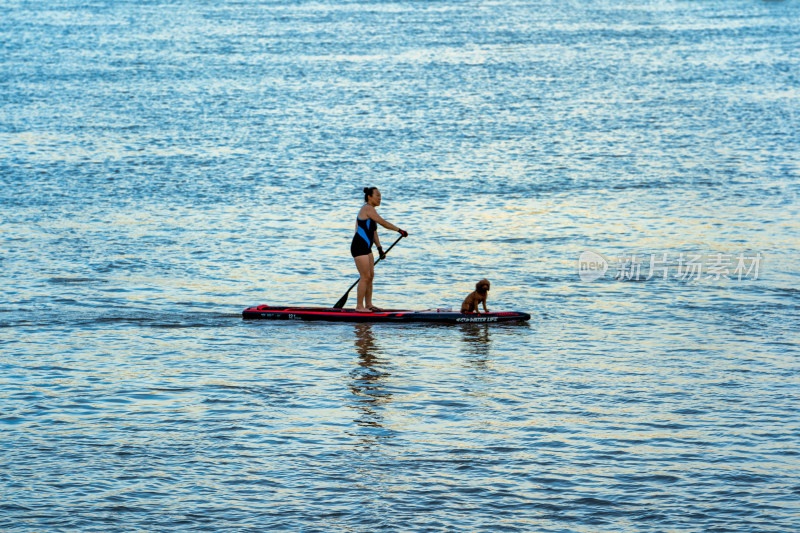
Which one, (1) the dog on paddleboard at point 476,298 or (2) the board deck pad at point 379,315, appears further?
(2) the board deck pad at point 379,315

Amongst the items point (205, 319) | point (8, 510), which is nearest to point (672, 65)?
point (205, 319)

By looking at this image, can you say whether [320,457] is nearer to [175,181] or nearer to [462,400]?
[462,400]

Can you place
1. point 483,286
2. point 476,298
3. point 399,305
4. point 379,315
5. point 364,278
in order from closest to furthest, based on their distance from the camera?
1. point 483,286
2. point 476,298
3. point 379,315
4. point 364,278
5. point 399,305

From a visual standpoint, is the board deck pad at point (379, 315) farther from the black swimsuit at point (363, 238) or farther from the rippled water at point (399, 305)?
the black swimsuit at point (363, 238)

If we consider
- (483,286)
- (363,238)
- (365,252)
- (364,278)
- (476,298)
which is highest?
(363,238)

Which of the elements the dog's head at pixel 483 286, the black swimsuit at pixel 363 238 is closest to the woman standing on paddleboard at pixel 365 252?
the black swimsuit at pixel 363 238

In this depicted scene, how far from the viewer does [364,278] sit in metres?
17.4

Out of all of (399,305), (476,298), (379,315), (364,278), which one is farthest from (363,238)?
(476,298)

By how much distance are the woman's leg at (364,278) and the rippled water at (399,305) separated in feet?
1.78

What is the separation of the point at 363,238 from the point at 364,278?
0.62m

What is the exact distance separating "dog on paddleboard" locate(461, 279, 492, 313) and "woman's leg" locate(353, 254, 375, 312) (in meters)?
1.50

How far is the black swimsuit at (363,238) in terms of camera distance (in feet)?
56.6

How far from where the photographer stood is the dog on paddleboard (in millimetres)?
16672

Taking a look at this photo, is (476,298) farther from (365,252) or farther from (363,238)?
(363,238)
